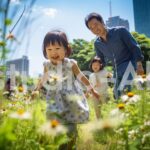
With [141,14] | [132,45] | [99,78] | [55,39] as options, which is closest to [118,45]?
[132,45]

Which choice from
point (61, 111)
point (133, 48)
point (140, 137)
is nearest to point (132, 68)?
point (133, 48)

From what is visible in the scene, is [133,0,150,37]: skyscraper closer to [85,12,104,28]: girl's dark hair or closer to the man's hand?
[85,12,104,28]: girl's dark hair

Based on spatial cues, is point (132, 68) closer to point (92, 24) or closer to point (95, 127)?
point (92, 24)

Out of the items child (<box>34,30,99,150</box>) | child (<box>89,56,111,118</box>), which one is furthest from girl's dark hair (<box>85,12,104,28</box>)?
child (<box>89,56,111,118</box>)

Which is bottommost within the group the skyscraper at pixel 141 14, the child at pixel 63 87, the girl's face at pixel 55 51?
the child at pixel 63 87

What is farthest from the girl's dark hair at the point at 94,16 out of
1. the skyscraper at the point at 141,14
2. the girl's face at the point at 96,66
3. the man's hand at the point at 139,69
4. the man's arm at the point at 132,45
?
the skyscraper at the point at 141,14

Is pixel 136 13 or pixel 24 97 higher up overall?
pixel 136 13

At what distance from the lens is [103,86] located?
5738 mm

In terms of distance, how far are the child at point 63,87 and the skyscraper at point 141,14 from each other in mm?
157455

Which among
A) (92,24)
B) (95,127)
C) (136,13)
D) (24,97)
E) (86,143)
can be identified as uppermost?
(136,13)

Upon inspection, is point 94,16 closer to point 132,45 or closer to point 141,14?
point 132,45

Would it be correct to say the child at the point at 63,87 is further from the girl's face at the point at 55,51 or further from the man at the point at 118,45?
the man at the point at 118,45

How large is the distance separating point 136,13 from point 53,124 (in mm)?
167194

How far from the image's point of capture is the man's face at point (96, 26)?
410cm
